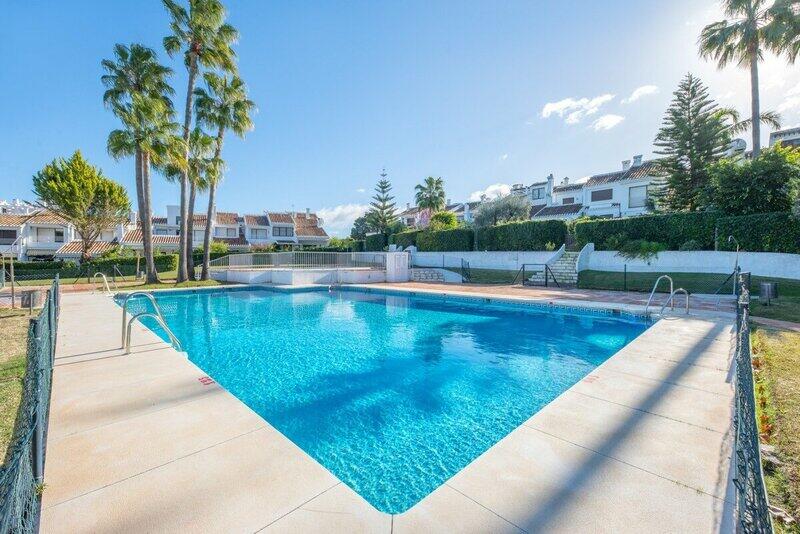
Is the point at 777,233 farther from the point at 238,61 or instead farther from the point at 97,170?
the point at 97,170

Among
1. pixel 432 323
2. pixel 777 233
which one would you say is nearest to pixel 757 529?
pixel 432 323

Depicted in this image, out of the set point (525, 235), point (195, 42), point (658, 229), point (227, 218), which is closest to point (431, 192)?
point (525, 235)

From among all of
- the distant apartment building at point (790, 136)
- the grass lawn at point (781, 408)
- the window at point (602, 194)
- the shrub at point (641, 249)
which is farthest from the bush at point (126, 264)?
the distant apartment building at point (790, 136)

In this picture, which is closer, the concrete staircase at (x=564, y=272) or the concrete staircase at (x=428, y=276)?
the concrete staircase at (x=564, y=272)

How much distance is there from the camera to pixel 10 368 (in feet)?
17.4

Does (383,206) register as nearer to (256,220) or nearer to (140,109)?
(256,220)

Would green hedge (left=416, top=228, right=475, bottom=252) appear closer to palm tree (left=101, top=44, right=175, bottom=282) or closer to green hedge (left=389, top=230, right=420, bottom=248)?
green hedge (left=389, top=230, right=420, bottom=248)

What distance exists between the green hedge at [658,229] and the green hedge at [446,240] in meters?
7.98

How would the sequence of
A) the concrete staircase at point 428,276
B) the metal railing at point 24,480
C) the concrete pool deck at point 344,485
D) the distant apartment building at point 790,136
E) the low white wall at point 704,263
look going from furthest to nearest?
the distant apartment building at point 790,136 < the concrete staircase at point 428,276 < the low white wall at point 704,263 < the concrete pool deck at point 344,485 < the metal railing at point 24,480

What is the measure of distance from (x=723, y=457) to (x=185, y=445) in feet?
15.2

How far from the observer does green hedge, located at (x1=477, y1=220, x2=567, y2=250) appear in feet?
72.7

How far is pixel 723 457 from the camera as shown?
287cm

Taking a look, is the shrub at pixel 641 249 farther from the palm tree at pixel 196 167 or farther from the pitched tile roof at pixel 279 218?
the pitched tile roof at pixel 279 218

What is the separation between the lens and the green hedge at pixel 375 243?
36344mm
